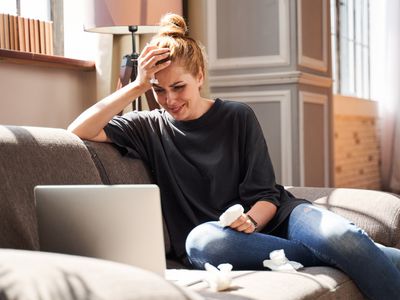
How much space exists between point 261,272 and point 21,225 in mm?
596

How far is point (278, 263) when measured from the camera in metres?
1.96

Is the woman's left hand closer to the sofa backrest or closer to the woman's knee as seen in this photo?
the woman's knee

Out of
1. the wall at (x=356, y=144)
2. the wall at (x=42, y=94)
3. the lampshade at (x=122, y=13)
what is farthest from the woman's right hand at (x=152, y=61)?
the wall at (x=356, y=144)

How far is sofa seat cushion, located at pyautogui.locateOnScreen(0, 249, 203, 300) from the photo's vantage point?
820 mm

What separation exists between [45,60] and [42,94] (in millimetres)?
163

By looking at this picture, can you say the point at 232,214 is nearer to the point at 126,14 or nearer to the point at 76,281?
the point at 76,281

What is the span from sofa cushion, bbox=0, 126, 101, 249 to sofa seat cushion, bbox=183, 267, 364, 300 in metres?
0.42

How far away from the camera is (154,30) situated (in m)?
3.14

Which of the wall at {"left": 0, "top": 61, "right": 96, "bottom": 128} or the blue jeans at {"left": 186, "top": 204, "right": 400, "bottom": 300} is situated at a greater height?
the wall at {"left": 0, "top": 61, "right": 96, "bottom": 128}

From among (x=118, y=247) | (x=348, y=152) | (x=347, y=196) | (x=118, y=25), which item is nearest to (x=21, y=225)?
(x=118, y=247)

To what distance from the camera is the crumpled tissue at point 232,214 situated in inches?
77.5

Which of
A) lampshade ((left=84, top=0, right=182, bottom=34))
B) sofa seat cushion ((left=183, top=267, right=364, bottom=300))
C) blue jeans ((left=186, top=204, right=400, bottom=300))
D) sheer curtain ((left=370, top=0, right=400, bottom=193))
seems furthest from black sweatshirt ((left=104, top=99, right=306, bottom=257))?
sheer curtain ((left=370, top=0, right=400, bottom=193))

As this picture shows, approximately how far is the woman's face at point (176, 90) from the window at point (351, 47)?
4.20 m

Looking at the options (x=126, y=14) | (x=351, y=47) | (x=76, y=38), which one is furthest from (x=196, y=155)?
(x=351, y=47)
